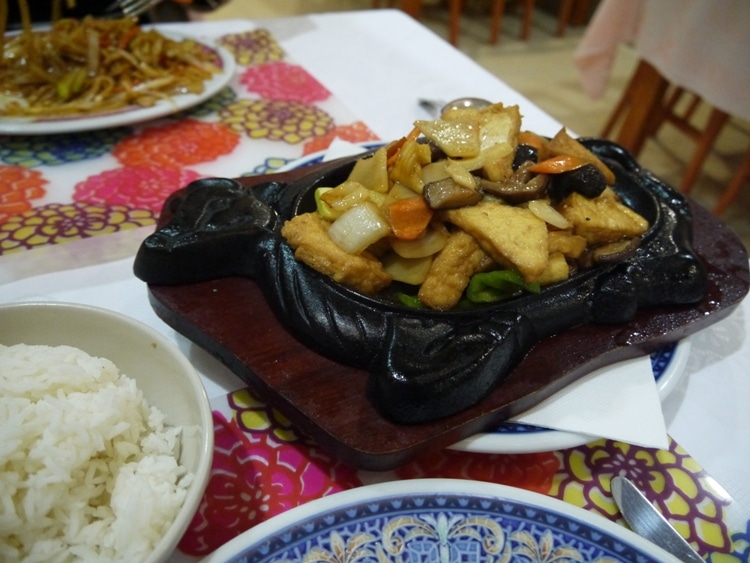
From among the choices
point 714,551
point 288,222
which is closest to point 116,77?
point 288,222

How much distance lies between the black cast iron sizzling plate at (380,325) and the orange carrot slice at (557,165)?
231 mm

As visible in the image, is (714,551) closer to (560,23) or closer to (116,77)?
(116,77)

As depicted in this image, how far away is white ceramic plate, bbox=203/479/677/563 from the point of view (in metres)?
0.83

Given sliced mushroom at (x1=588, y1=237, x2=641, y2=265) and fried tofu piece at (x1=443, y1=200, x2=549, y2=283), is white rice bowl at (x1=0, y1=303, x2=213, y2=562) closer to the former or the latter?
fried tofu piece at (x1=443, y1=200, x2=549, y2=283)

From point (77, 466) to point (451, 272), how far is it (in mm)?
708

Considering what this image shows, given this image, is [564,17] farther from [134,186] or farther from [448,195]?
[448,195]

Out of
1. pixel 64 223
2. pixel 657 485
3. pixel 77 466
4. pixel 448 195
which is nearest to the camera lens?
pixel 77 466

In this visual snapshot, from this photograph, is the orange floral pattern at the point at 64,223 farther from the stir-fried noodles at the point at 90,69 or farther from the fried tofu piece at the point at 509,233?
the fried tofu piece at the point at 509,233

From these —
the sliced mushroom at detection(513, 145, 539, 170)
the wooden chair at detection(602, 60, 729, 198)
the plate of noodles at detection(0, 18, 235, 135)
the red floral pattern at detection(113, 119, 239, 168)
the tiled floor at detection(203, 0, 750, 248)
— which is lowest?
the tiled floor at detection(203, 0, 750, 248)

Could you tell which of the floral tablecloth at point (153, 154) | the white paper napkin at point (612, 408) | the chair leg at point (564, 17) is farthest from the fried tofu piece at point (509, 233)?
the chair leg at point (564, 17)

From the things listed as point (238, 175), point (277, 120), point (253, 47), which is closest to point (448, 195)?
point (238, 175)

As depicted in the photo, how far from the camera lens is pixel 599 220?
4.08 ft

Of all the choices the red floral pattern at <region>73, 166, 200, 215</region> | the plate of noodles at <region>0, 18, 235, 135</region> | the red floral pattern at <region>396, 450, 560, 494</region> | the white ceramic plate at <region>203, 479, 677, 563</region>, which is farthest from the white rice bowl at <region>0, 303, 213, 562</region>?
the plate of noodles at <region>0, 18, 235, 135</region>

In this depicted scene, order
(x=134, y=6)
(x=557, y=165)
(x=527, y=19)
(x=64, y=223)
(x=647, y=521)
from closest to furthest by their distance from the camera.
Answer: (x=647, y=521) → (x=557, y=165) → (x=64, y=223) → (x=134, y=6) → (x=527, y=19)
